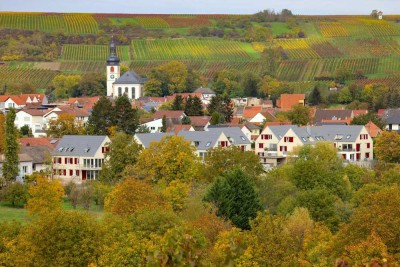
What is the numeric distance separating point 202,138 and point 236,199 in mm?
26929

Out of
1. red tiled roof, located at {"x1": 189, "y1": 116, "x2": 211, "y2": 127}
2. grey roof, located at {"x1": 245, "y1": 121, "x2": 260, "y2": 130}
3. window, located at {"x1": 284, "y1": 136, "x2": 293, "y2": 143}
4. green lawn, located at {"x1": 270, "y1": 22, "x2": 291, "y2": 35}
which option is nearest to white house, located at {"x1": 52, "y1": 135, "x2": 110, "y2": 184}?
window, located at {"x1": 284, "y1": 136, "x2": 293, "y2": 143}

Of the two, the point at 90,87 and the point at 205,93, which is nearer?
the point at 205,93

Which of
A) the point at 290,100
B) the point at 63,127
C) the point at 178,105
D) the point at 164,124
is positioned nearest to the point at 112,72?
the point at 290,100

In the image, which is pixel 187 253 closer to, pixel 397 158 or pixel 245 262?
pixel 245 262

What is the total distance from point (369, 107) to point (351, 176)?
173ft

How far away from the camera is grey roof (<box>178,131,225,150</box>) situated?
73.9 m

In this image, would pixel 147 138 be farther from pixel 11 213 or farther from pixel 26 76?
pixel 26 76

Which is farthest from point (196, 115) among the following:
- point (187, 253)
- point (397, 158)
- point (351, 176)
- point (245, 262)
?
point (187, 253)

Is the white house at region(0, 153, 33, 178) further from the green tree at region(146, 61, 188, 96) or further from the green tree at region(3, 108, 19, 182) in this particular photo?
the green tree at region(146, 61, 188, 96)

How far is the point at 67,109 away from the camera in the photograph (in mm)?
97500

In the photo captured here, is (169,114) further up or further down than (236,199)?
further up

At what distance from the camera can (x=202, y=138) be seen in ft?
245

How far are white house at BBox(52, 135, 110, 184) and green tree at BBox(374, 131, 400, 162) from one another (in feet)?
57.7

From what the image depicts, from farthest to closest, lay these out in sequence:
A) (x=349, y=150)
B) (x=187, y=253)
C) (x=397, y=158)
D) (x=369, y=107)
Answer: (x=369, y=107)
(x=349, y=150)
(x=397, y=158)
(x=187, y=253)
